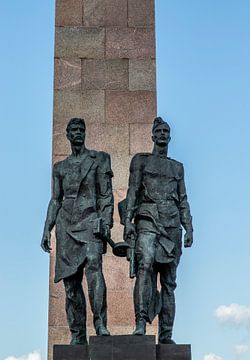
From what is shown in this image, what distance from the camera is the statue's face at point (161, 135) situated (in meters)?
12.8

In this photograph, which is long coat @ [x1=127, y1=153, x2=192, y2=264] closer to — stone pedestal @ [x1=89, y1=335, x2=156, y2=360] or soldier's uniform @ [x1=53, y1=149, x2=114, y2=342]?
soldier's uniform @ [x1=53, y1=149, x2=114, y2=342]

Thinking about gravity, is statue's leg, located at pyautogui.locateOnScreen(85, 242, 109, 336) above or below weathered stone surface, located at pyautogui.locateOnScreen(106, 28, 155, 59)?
below

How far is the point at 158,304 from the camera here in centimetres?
1230

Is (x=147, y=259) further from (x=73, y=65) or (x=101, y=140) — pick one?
(x=73, y=65)

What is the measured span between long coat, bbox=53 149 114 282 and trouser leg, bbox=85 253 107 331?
14 cm

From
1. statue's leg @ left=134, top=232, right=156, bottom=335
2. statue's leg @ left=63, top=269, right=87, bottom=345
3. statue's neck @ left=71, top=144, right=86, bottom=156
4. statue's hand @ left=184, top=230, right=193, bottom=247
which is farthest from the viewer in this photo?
statue's neck @ left=71, top=144, right=86, bottom=156

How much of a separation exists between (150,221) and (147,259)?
627 millimetres

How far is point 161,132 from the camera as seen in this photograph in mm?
12750

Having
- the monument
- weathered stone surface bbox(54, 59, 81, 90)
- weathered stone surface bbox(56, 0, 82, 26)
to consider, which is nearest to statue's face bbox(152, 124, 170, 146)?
the monument

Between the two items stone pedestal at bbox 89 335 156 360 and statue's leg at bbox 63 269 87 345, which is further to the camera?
statue's leg at bbox 63 269 87 345

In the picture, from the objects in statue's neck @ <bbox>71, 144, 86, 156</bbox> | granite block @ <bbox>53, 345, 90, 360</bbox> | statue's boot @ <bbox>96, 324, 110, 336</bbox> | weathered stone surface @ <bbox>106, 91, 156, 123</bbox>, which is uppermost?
weathered stone surface @ <bbox>106, 91, 156, 123</bbox>

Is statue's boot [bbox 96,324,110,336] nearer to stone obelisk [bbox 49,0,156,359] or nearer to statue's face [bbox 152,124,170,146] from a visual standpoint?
statue's face [bbox 152,124,170,146]

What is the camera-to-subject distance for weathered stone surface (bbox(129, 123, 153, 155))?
1620 centimetres

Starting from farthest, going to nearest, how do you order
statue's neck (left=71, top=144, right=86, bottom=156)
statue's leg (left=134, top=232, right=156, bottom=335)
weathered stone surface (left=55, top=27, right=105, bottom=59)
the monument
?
weathered stone surface (left=55, top=27, right=105, bottom=59), the monument, statue's neck (left=71, top=144, right=86, bottom=156), statue's leg (left=134, top=232, right=156, bottom=335)
